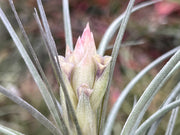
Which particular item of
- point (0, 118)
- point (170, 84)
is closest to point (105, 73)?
point (170, 84)

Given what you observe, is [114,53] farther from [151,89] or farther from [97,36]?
[97,36]

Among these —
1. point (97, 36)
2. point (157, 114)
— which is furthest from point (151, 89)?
point (97, 36)

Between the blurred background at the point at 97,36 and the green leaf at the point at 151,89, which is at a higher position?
the green leaf at the point at 151,89

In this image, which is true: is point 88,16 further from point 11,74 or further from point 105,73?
point 105,73

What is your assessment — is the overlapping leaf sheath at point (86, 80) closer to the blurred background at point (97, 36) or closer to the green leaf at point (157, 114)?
the green leaf at point (157, 114)

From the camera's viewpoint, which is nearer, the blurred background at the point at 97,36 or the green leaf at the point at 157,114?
the green leaf at the point at 157,114

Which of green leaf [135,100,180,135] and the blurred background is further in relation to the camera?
the blurred background

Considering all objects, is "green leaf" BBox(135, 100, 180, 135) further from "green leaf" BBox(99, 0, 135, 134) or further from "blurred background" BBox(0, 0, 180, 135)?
"blurred background" BBox(0, 0, 180, 135)

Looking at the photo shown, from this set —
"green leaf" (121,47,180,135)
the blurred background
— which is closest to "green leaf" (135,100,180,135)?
"green leaf" (121,47,180,135)

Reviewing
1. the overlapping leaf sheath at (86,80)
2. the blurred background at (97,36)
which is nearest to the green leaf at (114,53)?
the overlapping leaf sheath at (86,80)

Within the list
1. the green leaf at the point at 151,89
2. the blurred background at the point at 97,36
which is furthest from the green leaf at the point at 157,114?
the blurred background at the point at 97,36

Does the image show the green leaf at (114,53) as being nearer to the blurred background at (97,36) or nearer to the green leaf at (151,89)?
the green leaf at (151,89)
